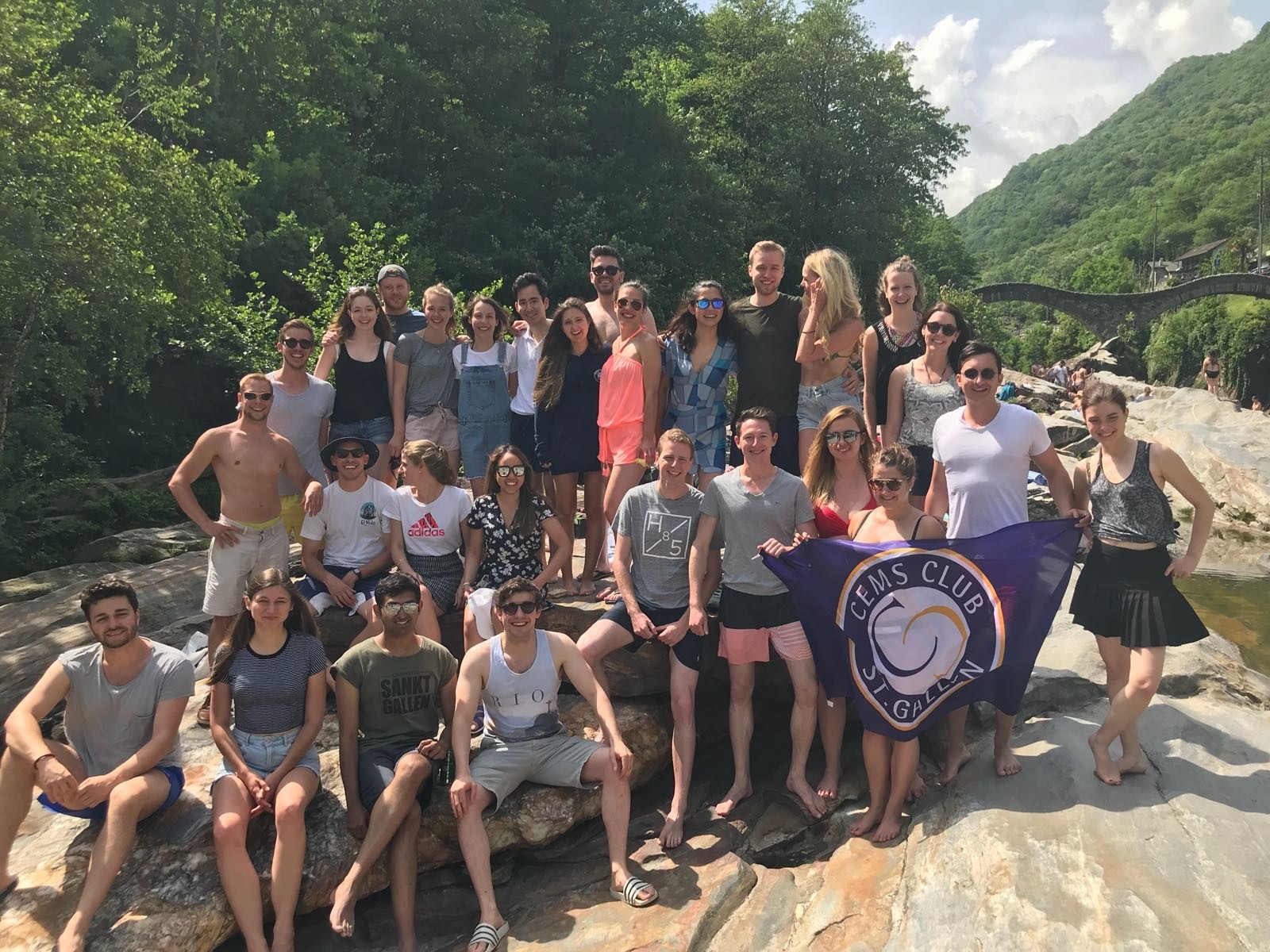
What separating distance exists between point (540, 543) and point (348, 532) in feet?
4.80

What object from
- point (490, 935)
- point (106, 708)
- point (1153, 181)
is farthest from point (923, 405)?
point (1153, 181)

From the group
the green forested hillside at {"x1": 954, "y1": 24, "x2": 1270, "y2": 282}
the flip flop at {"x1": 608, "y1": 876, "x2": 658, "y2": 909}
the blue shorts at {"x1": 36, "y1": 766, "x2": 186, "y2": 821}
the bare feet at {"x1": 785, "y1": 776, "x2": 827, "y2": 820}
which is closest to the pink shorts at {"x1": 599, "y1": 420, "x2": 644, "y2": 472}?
the bare feet at {"x1": 785, "y1": 776, "x2": 827, "y2": 820}

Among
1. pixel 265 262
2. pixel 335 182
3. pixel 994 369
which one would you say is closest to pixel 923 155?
pixel 335 182

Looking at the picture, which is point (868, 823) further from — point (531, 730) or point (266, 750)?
point (266, 750)

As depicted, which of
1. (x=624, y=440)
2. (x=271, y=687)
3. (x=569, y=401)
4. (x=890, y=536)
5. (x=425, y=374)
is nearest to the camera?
(x=271, y=687)

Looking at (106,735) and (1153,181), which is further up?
(1153,181)

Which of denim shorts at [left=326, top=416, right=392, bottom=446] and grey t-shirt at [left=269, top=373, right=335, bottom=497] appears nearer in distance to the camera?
grey t-shirt at [left=269, top=373, right=335, bottom=497]

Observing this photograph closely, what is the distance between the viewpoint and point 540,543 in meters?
6.20

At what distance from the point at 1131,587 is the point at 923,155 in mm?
31370

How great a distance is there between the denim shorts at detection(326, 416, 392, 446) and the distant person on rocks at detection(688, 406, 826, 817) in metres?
3.02

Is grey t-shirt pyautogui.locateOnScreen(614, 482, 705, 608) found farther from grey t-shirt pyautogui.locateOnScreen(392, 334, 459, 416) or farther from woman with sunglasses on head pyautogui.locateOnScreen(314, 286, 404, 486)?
woman with sunglasses on head pyautogui.locateOnScreen(314, 286, 404, 486)

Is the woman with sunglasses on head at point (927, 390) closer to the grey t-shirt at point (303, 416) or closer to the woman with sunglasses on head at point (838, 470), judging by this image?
the woman with sunglasses on head at point (838, 470)

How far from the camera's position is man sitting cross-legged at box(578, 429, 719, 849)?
5586 millimetres

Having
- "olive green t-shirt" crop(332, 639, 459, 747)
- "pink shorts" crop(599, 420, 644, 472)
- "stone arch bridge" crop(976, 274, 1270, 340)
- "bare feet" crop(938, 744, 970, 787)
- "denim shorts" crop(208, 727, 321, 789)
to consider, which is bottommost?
"bare feet" crop(938, 744, 970, 787)
